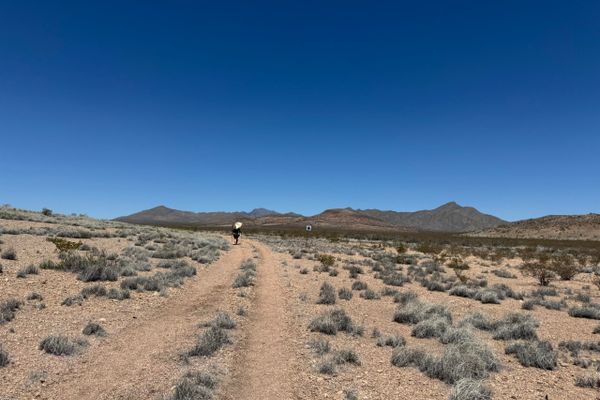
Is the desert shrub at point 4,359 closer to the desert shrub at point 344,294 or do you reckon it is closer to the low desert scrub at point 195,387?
the low desert scrub at point 195,387

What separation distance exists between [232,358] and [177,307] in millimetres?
4473

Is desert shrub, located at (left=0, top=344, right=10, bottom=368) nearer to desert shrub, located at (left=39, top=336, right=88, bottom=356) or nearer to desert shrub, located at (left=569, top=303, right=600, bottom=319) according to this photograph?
desert shrub, located at (left=39, top=336, right=88, bottom=356)

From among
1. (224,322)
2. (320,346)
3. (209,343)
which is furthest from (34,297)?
(320,346)

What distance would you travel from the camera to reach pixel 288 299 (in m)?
13.3

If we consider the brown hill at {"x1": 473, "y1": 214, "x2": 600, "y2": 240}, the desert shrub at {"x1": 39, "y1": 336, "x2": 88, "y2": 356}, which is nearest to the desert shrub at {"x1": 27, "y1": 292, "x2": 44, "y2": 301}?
the desert shrub at {"x1": 39, "y1": 336, "x2": 88, "y2": 356}

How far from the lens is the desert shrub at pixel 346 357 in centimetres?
768

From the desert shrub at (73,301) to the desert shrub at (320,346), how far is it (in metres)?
6.39

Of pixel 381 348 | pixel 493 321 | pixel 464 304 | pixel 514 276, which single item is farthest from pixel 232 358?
pixel 514 276

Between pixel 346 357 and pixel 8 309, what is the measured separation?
769 centimetres

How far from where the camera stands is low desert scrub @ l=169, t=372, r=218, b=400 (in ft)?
Result: 18.5

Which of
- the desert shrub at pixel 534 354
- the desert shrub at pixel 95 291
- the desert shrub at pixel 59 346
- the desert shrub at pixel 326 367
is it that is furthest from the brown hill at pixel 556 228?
the desert shrub at pixel 59 346

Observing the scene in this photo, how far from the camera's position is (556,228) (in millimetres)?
96250

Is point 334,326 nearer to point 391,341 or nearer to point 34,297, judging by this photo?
point 391,341

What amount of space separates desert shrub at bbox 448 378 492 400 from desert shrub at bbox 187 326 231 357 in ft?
14.4
